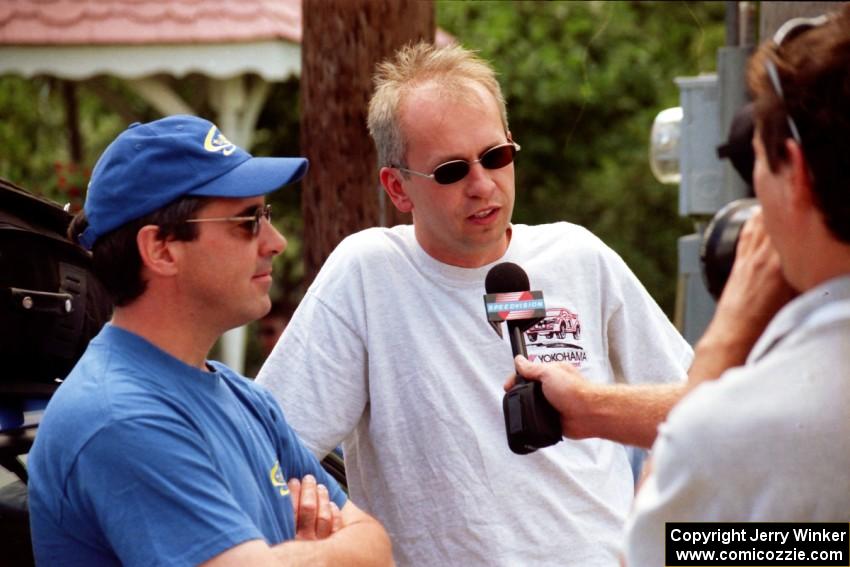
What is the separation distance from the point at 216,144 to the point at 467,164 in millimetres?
819

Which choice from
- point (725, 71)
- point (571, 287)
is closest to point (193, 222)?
point (571, 287)

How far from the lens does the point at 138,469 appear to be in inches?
98.7

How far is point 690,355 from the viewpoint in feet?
11.9

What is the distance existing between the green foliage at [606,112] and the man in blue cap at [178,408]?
11290 millimetres

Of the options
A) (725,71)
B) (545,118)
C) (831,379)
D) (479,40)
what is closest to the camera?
(831,379)

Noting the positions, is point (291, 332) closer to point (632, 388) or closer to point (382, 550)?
point (382, 550)

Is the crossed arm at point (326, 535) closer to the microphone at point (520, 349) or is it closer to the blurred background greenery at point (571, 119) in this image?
the microphone at point (520, 349)

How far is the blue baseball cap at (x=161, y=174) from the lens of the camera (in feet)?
9.18

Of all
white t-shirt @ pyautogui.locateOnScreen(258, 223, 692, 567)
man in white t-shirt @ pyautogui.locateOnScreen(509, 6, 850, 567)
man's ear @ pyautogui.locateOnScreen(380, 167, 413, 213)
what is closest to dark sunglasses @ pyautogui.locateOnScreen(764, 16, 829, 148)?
man in white t-shirt @ pyautogui.locateOnScreen(509, 6, 850, 567)

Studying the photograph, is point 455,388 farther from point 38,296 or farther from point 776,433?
point 776,433

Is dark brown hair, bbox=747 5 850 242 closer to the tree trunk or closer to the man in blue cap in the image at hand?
the man in blue cap

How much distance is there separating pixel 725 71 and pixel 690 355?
3917 mm

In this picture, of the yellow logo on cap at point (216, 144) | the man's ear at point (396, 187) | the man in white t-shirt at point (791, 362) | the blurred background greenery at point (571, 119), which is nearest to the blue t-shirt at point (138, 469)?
the yellow logo on cap at point (216, 144)

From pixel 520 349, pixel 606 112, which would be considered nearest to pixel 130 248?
pixel 520 349
